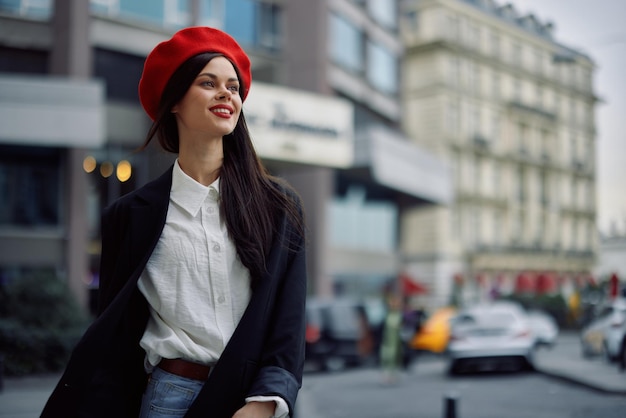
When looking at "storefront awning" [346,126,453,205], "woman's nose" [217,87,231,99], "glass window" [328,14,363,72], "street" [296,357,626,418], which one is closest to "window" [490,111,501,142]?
"storefront awning" [346,126,453,205]

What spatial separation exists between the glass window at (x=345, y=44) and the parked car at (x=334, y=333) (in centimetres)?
1361

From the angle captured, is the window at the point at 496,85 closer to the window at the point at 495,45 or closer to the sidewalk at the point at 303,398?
the window at the point at 495,45

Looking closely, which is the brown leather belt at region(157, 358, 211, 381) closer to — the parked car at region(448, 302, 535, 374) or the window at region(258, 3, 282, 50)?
the parked car at region(448, 302, 535, 374)

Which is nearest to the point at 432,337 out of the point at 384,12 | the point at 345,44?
the point at 345,44

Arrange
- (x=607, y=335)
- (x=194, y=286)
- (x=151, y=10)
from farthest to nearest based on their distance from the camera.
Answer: (x=151, y=10) < (x=607, y=335) < (x=194, y=286)

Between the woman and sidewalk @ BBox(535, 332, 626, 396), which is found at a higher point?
the woman

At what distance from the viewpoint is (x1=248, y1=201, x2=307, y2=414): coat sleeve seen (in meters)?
2.05

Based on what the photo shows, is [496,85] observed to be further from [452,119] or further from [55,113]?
[55,113]

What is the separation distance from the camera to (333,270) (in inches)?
1357

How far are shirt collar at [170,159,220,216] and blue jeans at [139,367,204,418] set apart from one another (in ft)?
1.33

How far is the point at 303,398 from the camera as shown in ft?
42.3

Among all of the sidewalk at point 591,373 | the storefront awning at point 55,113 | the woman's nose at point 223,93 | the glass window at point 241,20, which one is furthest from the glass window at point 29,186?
the woman's nose at point 223,93

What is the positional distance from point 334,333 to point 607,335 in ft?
18.9

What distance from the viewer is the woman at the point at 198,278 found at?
6.88 feet
